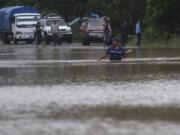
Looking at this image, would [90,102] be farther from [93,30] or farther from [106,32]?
[93,30]

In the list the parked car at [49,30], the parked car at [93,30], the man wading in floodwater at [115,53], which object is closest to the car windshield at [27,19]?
the parked car at [49,30]

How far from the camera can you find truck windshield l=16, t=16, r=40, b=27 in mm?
59628

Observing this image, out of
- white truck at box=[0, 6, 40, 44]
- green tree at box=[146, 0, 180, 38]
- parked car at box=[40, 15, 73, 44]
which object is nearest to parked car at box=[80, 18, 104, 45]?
parked car at box=[40, 15, 73, 44]

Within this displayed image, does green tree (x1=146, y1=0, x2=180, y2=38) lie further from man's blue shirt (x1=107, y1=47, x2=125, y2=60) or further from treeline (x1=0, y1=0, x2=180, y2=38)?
man's blue shirt (x1=107, y1=47, x2=125, y2=60)

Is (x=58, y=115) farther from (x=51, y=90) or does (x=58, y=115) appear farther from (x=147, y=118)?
(x=51, y=90)

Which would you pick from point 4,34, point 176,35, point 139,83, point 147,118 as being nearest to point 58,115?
point 147,118

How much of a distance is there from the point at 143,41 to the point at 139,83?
110ft

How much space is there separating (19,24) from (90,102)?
46.4 meters

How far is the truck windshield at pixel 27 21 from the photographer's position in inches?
2348

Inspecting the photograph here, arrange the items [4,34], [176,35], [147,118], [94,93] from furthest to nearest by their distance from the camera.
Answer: [4,34]
[176,35]
[94,93]
[147,118]

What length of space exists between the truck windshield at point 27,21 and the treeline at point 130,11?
609cm

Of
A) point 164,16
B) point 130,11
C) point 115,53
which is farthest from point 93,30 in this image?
point 115,53

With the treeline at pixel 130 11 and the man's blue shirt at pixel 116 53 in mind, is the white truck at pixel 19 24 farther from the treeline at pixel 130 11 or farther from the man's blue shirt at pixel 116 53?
the man's blue shirt at pixel 116 53

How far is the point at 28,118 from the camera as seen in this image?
464 inches
